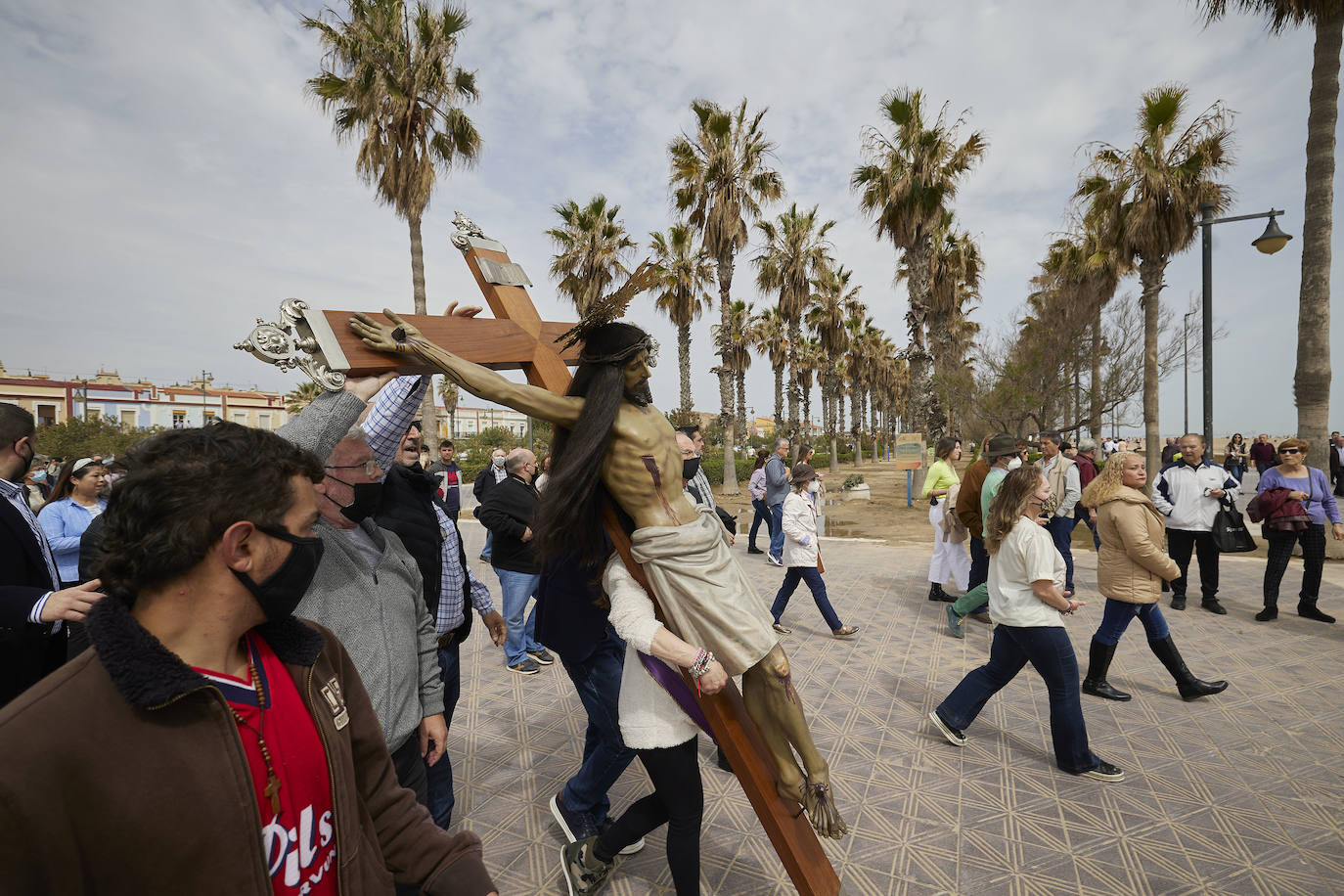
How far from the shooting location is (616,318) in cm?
206

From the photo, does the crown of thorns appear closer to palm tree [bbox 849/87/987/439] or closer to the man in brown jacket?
the man in brown jacket

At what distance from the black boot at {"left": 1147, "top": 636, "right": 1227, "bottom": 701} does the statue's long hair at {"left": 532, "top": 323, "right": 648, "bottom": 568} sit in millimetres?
4369

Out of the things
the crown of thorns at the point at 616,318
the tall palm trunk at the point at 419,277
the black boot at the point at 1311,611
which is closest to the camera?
the crown of thorns at the point at 616,318

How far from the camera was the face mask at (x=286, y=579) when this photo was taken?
114cm

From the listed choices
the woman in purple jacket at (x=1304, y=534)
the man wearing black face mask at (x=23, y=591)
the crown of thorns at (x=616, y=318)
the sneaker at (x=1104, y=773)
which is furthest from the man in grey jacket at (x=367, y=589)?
the woman in purple jacket at (x=1304, y=534)

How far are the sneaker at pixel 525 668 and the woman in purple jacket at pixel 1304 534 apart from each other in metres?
7.07

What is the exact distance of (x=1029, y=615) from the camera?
136 inches

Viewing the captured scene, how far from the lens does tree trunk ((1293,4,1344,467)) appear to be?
8.66m

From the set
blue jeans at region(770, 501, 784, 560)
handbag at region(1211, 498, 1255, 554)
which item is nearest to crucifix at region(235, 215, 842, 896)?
handbag at region(1211, 498, 1255, 554)

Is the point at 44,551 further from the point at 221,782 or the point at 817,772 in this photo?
the point at 817,772

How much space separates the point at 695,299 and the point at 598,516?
2016 centimetres

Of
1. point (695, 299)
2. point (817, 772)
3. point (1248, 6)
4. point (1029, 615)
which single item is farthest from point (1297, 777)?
point (695, 299)

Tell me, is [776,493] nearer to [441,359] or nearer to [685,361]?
[441,359]

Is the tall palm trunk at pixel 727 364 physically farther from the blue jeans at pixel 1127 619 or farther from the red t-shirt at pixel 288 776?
the red t-shirt at pixel 288 776
